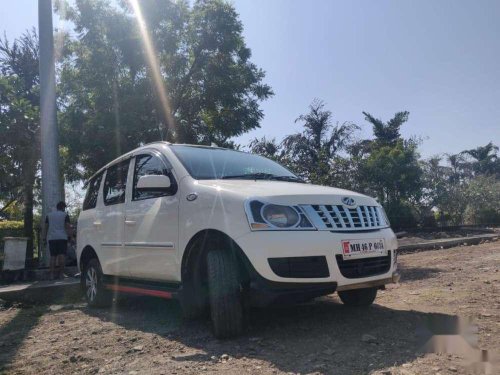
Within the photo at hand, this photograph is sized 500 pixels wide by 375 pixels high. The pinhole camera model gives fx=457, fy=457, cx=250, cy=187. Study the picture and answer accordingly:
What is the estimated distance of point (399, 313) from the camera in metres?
4.50

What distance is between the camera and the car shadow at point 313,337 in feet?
10.6

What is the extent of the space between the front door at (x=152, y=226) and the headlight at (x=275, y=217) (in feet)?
3.28

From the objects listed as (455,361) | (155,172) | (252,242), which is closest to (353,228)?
(252,242)

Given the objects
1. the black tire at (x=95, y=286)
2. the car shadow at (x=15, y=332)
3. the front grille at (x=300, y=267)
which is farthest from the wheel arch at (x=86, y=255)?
the front grille at (x=300, y=267)

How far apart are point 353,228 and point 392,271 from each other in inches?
26.6

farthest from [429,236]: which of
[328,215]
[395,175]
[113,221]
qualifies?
[328,215]

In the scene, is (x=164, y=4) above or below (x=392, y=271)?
above

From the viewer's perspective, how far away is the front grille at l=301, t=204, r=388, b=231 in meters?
3.70

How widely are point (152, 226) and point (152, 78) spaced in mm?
8217

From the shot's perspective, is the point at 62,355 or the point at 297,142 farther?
the point at 297,142

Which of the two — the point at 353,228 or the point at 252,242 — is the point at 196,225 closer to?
the point at 252,242

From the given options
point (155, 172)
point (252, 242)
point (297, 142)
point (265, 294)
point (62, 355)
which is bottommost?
point (62, 355)

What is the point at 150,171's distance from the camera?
5.03 metres

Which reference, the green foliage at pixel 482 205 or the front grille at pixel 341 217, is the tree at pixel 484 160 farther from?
the front grille at pixel 341 217
